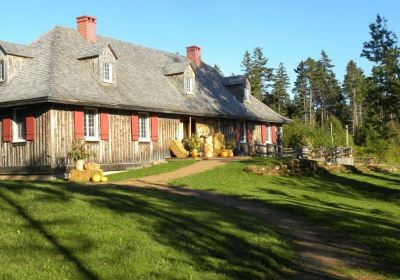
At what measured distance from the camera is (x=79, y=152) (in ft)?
70.1

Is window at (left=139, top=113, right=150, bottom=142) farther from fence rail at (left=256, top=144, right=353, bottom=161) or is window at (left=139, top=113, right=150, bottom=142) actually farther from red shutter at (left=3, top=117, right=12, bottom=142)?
fence rail at (left=256, top=144, right=353, bottom=161)

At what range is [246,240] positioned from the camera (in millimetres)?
9836

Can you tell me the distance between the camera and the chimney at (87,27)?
27875 mm

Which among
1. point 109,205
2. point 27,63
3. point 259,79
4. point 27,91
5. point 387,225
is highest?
point 259,79

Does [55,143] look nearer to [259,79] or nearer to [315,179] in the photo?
[315,179]

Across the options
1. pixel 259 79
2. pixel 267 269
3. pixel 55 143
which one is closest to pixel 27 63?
pixel 55 143

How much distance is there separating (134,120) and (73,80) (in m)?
3.69

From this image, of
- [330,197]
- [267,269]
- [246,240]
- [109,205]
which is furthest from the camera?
[330,197]

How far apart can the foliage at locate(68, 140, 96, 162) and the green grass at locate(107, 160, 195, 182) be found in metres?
1.35

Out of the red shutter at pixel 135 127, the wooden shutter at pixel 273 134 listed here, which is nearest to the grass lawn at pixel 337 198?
the red shutter at pixel 135 127

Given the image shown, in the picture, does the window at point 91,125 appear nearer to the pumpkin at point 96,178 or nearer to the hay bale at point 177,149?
the pumpkin at point 96,178

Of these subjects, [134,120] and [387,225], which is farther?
[134,120]

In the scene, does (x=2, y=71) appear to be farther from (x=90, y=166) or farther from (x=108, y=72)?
(x=90, y=166)

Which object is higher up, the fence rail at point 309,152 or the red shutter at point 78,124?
the red shutter at point 78,124
